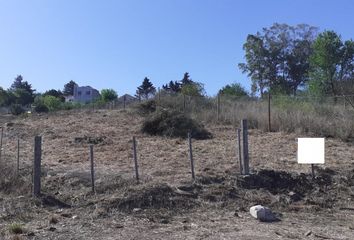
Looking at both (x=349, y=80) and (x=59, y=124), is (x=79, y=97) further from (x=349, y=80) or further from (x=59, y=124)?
(x=59, y=124)

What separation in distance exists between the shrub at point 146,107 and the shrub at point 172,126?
4921mm

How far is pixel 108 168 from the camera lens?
41.8 ft

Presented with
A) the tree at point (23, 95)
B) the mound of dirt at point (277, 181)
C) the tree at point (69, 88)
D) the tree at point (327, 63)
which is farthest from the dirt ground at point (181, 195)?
the tree at point (69, 88)

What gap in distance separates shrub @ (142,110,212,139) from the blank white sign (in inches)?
320

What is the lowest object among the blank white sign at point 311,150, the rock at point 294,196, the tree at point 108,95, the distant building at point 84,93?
the rock at point 294,196

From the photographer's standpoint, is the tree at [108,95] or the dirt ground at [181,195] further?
the tree at [108,95]

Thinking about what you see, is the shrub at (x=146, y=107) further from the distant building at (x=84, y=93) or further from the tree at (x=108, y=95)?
the distant building at (x=84, y=93)

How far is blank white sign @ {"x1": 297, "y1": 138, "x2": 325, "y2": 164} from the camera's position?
35.6ft

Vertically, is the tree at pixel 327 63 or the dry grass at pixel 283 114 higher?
the tree at pixel 327 63

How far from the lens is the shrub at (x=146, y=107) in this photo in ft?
→ 86.3

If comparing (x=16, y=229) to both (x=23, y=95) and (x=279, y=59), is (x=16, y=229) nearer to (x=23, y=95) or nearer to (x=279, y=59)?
(x=279, y=59)

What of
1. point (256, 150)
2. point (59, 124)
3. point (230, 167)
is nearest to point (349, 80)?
point (59, 124)

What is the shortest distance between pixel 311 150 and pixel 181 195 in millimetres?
3067

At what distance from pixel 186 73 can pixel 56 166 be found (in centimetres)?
7826
